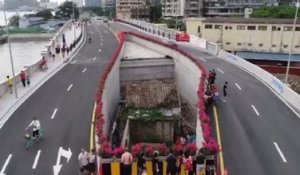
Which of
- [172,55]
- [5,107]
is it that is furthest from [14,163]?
[172,55]

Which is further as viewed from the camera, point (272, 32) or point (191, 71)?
point (272, 32)

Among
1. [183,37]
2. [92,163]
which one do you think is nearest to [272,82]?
[92,163]

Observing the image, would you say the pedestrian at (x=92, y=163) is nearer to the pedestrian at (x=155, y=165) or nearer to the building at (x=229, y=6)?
the pedestrian at (x=155, y=165)

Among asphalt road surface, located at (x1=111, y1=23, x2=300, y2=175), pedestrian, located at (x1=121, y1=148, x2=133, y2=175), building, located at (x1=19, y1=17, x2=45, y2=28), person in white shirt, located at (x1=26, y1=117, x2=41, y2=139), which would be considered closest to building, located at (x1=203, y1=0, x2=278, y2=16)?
building, located at (x1=19, y1=17, x2=45, y2=28)

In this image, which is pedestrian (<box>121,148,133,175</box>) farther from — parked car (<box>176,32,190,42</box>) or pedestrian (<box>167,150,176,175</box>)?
parked car (<box>176,32,190,42</box>)

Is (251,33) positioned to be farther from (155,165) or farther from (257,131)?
(155,165)

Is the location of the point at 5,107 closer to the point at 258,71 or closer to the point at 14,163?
the point at 14,163
